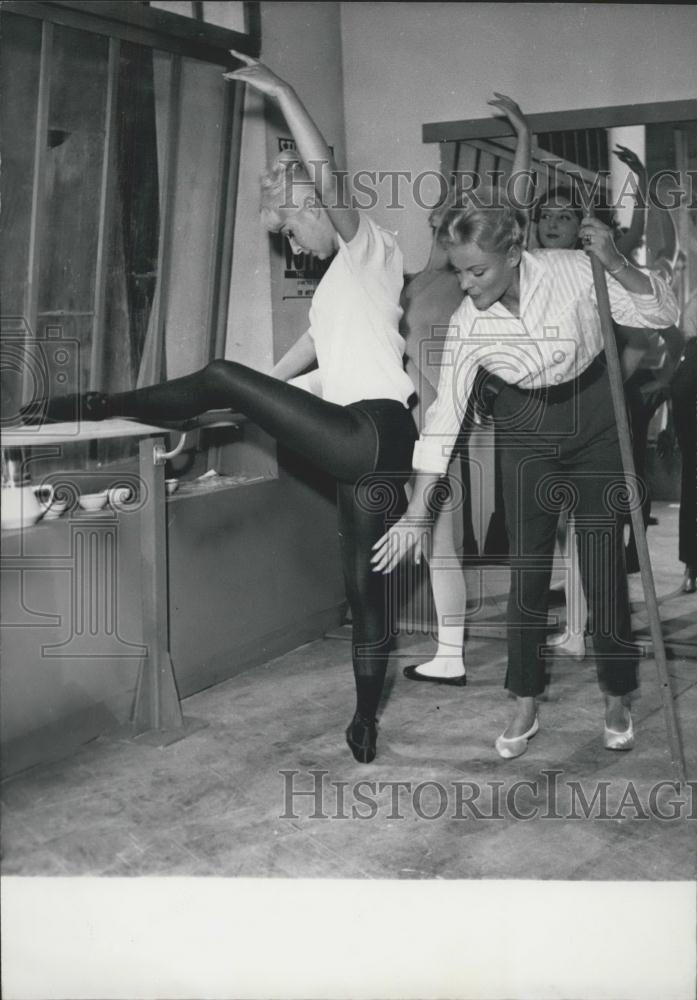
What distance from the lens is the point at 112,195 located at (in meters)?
3.41

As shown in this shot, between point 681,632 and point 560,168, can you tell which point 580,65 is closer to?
point 560,168

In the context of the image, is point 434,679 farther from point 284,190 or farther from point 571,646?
point 284,190

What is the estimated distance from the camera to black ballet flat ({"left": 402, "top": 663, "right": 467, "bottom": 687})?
3.96 m

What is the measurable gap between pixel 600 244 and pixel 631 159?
79 centimetres

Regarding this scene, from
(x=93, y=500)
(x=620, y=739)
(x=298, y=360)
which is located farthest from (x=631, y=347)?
(x=93, y=500)

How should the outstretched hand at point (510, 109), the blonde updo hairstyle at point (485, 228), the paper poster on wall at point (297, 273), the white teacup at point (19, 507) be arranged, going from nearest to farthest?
the white teacup at point (19, 507)
the blonde updo hairstyle at point (485, 228)
the outstretched hand at point (510, 109)
the paper poster on wall at point (297, 273)

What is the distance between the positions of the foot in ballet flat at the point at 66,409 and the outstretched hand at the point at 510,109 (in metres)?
1.72

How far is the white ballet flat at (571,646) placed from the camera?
13.8ft

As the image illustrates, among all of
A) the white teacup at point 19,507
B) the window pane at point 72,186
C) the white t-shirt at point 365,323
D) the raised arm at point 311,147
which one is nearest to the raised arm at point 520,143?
the white t-shirt at point 365,323

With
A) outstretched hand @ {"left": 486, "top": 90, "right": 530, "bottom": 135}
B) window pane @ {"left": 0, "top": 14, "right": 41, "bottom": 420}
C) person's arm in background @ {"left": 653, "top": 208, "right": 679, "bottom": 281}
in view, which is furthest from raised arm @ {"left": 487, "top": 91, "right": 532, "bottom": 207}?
window pane @ {"left": 0, "top": 14, "right": 41, "bottom": 420}

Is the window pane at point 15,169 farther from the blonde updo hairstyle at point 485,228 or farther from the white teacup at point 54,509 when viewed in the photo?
the blonde updo hairstyle at point 485,228

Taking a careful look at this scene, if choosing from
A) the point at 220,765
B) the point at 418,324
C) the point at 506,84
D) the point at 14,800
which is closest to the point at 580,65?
the point at 506,84

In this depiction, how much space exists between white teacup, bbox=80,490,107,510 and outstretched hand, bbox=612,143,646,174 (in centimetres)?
215

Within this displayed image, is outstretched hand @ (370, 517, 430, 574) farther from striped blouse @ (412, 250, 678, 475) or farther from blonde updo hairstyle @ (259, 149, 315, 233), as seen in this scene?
blonde updo hairstyle @ (259, 149, 315, 233)
